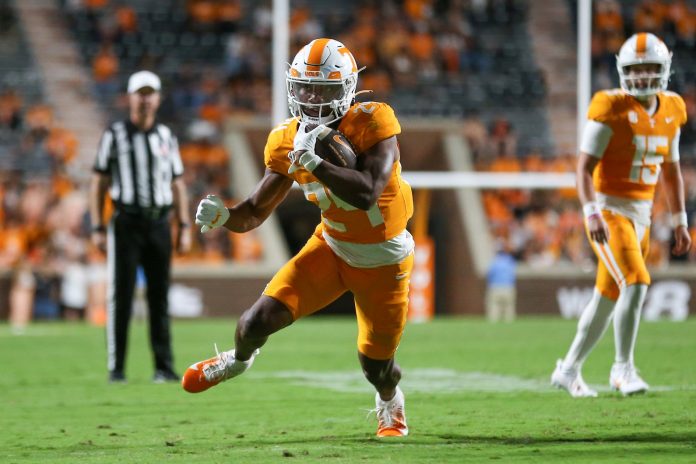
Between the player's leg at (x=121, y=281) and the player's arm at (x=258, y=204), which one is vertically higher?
the player's arm at (x=258, y=204)

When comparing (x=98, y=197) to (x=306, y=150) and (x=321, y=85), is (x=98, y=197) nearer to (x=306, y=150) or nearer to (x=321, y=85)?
(x=321, y=85)

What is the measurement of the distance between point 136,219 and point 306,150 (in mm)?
3333

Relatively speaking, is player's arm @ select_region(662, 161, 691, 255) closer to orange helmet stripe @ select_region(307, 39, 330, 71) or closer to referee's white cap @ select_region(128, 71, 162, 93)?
orange helmet stripe @ select_region(307, 39, 330, 71)

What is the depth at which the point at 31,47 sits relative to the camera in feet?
58.2

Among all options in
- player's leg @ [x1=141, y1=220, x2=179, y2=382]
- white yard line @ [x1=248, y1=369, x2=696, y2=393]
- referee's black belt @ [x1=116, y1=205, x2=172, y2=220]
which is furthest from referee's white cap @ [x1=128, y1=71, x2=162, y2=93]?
white yard line @ [x1=248, y1=369, x2=696, y2=393]

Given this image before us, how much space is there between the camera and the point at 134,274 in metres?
7.74

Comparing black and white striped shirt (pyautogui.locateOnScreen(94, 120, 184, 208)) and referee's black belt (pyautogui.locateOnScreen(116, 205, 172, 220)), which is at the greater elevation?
black and white striped shirt (pyautogui.locateOnScreen(94, 120, 184, 208))

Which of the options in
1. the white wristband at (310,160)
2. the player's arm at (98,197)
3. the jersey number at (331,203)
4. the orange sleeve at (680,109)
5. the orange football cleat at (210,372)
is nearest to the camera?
the white wristband at (310,160)

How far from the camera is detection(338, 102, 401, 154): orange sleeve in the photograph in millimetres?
4805

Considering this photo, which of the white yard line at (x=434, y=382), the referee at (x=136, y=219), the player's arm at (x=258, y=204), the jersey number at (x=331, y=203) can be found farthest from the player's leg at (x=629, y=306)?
the referee at (x=136, y=219)

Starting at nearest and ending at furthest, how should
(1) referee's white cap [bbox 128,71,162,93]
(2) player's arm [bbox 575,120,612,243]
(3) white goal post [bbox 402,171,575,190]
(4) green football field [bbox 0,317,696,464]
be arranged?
(4) green football field [bbox 0,317,696,464], (2) player's arm [bbox 575,120,612,243], (1) referee's white cap [bbox 128,71,162,93], (3) white goal post [bbox 402,171,575,190]

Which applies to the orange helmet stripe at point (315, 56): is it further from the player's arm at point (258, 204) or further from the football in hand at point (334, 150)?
the player's arm at point (258, 204)

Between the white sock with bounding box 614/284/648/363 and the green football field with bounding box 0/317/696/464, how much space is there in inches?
10.1

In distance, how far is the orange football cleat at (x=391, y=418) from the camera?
5.11 meters
